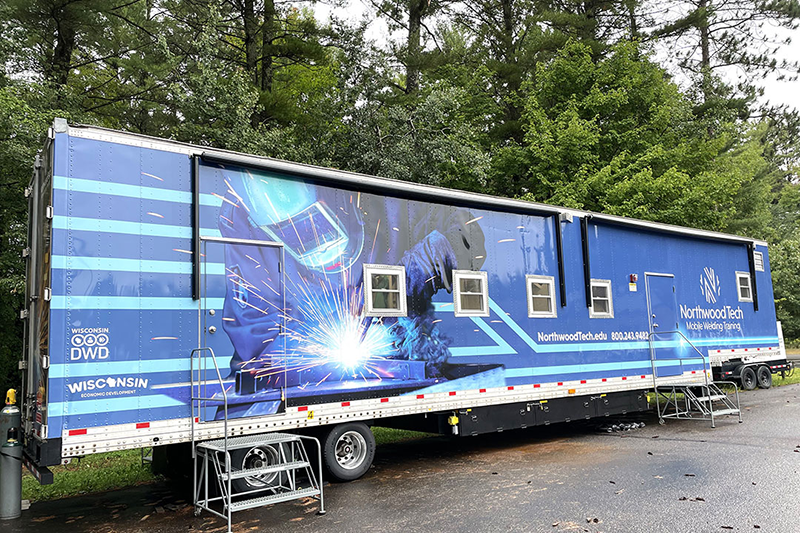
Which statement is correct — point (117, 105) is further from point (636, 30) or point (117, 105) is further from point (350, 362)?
point (636, 30)

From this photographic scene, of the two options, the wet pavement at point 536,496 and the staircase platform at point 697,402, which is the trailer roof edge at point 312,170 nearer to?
the staircase platform at point 697,402

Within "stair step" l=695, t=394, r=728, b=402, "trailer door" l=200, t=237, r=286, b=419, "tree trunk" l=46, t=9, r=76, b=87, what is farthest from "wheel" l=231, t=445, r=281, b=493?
"tree trunk" l=46, t=9, r=76, b=87

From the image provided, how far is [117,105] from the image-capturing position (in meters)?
19.4

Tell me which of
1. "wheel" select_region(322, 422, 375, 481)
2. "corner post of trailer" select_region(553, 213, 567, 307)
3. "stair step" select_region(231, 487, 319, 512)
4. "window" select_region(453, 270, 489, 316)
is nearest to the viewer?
"stair step" select_region(231, 487, 319, 512)

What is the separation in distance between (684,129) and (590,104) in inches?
134

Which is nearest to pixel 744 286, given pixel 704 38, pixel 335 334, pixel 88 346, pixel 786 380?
pixel 786 380

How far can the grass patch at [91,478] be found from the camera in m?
7.93

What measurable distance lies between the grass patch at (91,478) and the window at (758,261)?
13.3 meters

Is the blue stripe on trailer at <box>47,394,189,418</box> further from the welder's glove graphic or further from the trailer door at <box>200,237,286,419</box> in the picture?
the welder's glove graphic

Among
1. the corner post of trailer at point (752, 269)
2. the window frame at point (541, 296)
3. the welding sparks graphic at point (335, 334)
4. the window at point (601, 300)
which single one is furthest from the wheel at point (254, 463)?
the corner post of trailer at point (752, 269)

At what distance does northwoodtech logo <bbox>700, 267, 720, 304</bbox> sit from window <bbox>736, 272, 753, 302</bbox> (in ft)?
3.47

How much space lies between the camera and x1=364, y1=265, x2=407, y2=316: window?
7.99 m

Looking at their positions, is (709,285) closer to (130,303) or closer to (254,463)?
(254,463)

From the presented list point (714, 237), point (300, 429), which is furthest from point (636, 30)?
point (300, 429)
